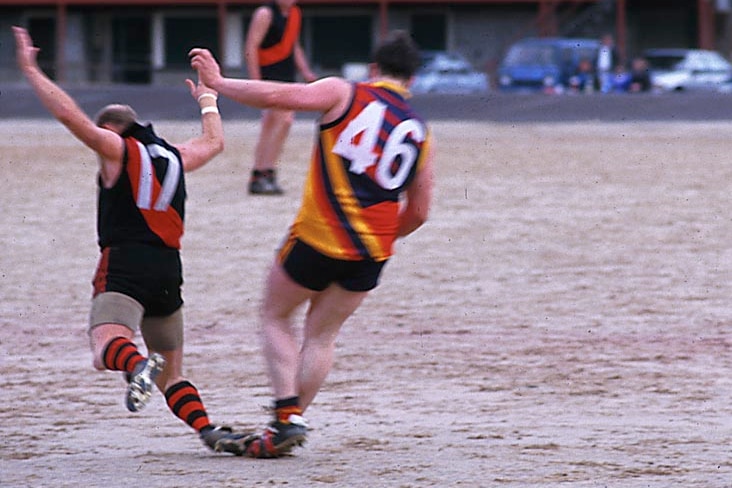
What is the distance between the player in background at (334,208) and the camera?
546cm

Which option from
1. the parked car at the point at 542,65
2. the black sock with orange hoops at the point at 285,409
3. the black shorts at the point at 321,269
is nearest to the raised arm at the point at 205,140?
the black shorts at the point at 321,269

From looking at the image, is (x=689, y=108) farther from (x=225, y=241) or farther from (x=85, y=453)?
(x=85, y=453)

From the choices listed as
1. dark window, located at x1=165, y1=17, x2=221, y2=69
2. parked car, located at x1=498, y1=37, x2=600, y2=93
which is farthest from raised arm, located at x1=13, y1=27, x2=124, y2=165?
dark window, located at x1=165, y1=17, x2=221, y2=69

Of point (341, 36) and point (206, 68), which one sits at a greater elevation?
point (206, 68)

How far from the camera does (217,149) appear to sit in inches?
238

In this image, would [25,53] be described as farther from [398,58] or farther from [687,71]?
[687,71]

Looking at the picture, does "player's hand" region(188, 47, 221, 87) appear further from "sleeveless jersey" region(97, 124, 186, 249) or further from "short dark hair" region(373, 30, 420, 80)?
"short dark hair" region(373, 30, 420, 80)

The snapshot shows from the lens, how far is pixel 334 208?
5516mm

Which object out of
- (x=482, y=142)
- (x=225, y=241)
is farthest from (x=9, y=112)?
(x=225, y=241)

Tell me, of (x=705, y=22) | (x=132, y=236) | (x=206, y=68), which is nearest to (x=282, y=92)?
(x=206, y=68)

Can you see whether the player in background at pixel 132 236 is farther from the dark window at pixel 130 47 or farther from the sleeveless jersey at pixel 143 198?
the dark window at pixel 130 47

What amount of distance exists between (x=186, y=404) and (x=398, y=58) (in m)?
1.61

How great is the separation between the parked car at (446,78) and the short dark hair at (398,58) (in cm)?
2794

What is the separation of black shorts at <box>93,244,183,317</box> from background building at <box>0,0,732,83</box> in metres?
35.5
